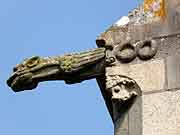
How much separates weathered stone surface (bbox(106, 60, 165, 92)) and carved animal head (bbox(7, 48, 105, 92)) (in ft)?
1.18

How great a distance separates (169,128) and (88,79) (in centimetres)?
107

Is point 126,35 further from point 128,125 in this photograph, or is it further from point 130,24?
point 128,125

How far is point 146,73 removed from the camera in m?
9.28

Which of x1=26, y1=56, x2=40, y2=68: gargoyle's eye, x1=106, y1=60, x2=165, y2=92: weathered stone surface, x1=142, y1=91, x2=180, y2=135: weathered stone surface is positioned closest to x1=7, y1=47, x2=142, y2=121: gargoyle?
x1=26, y1=56, x2=40, y2=68: gargoyle's eye

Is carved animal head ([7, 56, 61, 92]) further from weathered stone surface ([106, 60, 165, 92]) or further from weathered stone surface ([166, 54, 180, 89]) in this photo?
weathered stone surface ([166, 54, 180, 89])

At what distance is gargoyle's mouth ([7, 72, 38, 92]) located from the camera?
9766 mm

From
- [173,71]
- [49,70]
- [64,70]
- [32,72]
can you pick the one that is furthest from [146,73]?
[32,72]

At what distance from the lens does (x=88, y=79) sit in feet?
31.7

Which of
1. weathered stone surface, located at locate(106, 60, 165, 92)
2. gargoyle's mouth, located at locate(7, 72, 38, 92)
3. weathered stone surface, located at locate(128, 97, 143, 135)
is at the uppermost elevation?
weathered stone surface, located at locate(106, 60, 165, 92)

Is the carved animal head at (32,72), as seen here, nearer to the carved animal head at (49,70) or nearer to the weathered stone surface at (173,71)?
the carved animal head at (49,70)

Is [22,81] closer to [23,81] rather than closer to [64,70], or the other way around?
[23,81]

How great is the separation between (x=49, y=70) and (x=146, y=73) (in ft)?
3.03

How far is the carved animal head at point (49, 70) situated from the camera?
31.8ft

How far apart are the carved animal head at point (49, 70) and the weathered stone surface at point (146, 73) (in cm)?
36
